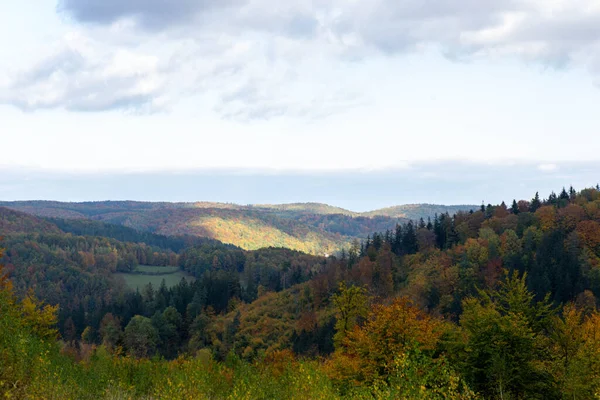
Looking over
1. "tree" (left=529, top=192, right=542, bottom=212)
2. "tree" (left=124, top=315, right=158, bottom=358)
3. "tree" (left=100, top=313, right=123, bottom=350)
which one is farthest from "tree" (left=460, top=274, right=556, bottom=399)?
"tree" (left=529, top=192, right=542, bottom=212)

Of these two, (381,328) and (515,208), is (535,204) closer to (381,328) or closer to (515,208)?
(515,208)

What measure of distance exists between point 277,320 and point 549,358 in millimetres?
111342

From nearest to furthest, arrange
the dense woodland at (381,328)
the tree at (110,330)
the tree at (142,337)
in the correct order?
the dense woodland at (381,328), the tree at (142,337), the tree at (110,330)

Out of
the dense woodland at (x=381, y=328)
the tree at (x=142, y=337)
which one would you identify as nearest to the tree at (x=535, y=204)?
the dense woodland at (x=381, y=328)

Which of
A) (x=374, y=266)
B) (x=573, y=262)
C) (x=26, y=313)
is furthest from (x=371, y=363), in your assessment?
(x=374, y=266)

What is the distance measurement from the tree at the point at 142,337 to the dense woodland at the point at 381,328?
0.54 m

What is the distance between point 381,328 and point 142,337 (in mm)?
110767

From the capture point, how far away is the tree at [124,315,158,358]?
13525 centimetres

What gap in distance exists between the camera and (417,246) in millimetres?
183250

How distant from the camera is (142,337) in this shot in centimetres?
13562

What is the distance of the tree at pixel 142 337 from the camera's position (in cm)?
13525

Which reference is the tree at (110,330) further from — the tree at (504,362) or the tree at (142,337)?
the tree at (504,362)

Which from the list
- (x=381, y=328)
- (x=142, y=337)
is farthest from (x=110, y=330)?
(x=381, y=328)

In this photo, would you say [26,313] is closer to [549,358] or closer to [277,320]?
Answer: [549,358]
